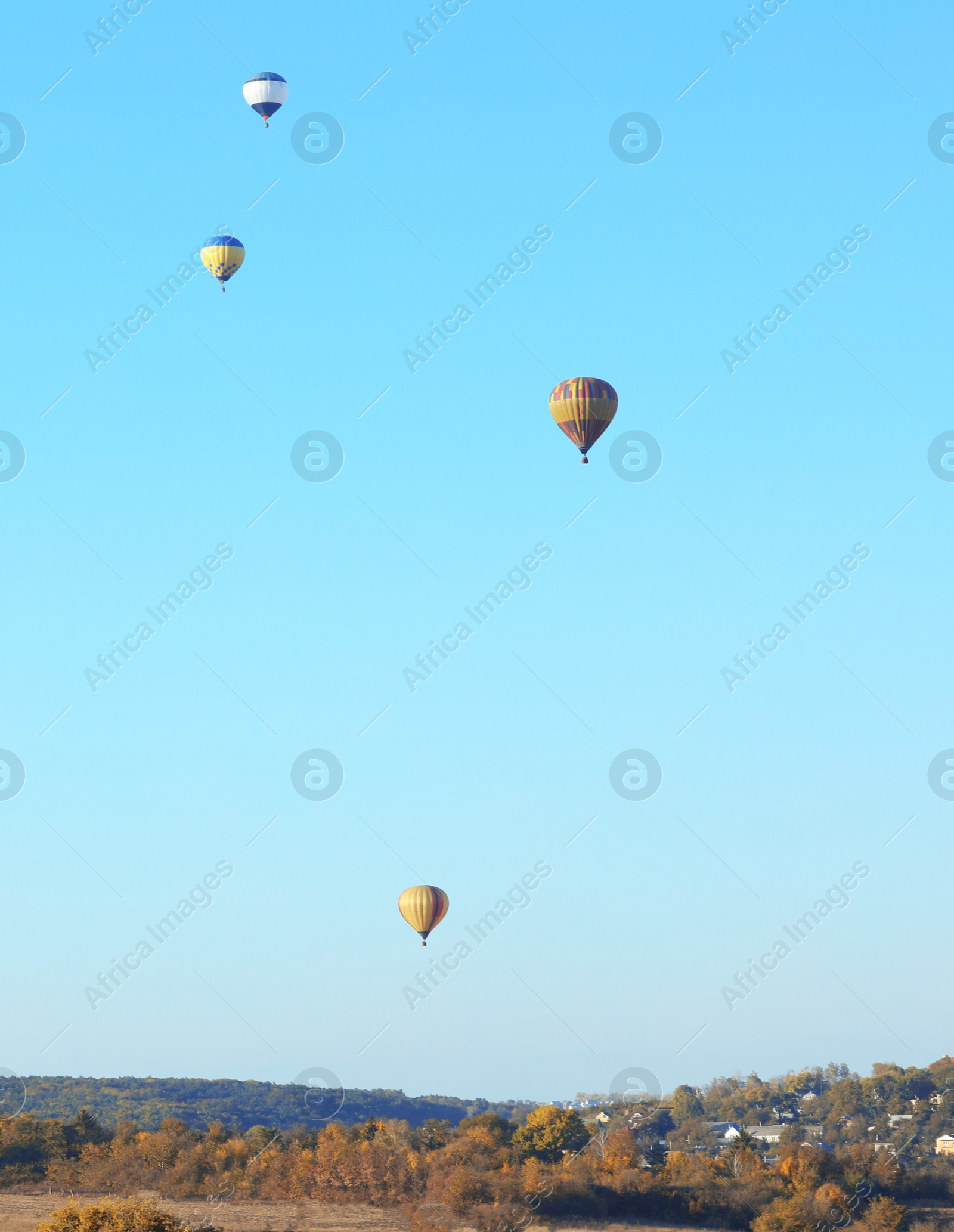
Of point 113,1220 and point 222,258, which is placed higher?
point 222,258

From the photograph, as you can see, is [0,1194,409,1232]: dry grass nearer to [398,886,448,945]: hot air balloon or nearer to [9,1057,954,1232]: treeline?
[9,1057,954,1232]: treeline

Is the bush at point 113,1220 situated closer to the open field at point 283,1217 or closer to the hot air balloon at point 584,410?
the open field at point 283,1217

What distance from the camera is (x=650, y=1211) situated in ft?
277

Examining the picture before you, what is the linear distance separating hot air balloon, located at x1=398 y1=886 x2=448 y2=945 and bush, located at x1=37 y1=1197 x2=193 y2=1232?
39.5 meters

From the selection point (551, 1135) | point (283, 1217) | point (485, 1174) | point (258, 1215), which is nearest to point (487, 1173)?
point (485, 1174)

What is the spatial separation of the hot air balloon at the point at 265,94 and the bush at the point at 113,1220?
214 ft

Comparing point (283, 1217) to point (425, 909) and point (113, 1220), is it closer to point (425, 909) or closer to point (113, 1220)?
point (425, 909)

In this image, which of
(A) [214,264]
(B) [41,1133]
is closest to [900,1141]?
(B) [41,1133]

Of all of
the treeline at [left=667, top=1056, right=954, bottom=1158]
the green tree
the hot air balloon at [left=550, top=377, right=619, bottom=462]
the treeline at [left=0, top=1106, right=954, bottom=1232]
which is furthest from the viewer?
the treeline at [left=667, top=1056, right=954, bottom=1158]

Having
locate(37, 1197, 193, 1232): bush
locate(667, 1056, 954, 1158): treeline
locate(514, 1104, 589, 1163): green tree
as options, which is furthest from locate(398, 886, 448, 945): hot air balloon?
locate(667, 1056, 954, 1158): treeline

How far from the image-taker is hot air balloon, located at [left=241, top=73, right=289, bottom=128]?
88.2 meters

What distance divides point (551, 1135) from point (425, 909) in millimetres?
27188

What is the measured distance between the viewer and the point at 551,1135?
102 meters

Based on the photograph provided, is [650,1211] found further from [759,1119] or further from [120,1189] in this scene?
[759,1119]
